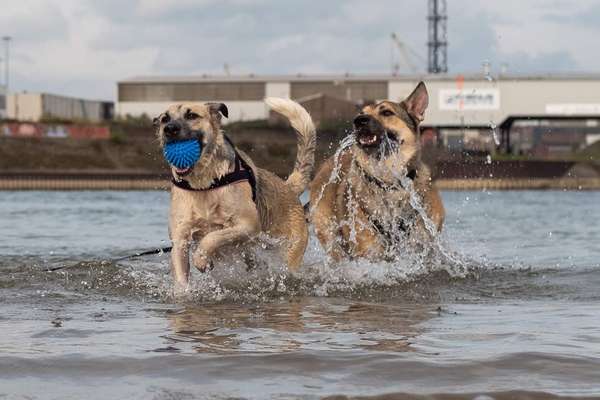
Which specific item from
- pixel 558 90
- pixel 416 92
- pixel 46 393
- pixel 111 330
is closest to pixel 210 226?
pixel 111 330

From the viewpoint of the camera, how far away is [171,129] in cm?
728

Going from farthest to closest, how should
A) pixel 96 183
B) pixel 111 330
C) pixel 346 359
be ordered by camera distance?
pixel 96 183
pixel 111 330
pixel 346 359

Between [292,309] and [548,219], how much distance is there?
55.5 ft

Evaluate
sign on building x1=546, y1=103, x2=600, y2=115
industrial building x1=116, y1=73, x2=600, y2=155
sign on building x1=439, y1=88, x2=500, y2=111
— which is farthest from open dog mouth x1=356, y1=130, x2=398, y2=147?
sign on building x1=546, y1=103, x2=600, y2=115

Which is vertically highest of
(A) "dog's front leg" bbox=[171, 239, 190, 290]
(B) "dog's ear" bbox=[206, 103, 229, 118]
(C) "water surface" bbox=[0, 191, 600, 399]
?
(B) "dog's ear" bbox=[206, 103, 229, 118]

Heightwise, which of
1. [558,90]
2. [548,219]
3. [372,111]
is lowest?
[548,219]

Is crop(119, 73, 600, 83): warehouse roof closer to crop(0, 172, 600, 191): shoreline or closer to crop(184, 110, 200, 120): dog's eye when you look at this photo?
crop(0, 172, 600, 191): shoreline

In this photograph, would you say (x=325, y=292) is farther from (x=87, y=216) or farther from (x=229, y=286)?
(x=87, y=216)

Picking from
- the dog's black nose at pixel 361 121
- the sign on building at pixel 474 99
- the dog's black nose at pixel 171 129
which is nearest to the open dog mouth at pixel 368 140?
the dog's black nose at pixel 361 121

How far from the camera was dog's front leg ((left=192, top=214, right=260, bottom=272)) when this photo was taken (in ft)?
24.9

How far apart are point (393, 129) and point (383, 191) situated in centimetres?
57

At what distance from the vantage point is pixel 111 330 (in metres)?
5.99

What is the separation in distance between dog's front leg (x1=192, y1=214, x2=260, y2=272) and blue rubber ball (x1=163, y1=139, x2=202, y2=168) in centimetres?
56

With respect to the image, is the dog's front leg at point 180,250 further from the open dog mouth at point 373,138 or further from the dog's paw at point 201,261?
the open dog mouth at point 373,138
